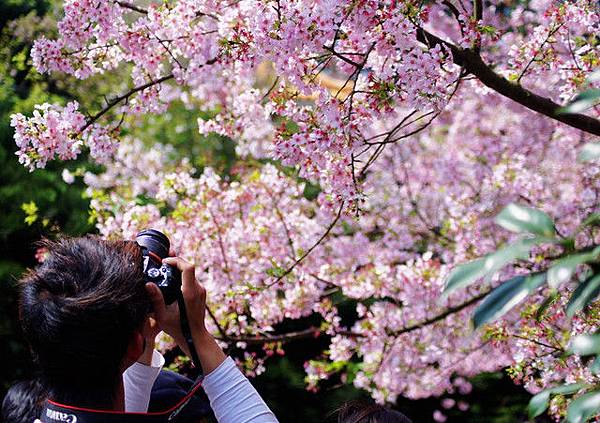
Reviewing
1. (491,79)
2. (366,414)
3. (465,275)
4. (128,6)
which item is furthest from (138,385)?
(128,6)

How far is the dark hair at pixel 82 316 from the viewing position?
1.25 m

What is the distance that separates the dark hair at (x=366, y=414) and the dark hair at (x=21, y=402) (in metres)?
0.82

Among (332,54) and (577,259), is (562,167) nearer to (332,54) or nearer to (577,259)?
(332,54)

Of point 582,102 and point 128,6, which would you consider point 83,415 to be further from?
point 128,6

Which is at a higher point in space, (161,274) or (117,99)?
(117,99)

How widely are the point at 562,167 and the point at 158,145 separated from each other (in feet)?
14.8

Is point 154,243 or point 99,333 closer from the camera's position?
point 99,333

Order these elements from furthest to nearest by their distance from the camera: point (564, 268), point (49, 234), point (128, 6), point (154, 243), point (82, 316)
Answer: point (49, 234)
point (128, 6)
point (154, 243)
point (82, 316)
point (564, 268)

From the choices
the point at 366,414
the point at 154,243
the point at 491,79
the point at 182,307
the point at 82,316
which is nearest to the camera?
the point at 82,316

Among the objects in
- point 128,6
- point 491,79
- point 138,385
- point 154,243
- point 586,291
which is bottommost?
point 586,291

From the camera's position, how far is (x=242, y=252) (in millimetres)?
3686

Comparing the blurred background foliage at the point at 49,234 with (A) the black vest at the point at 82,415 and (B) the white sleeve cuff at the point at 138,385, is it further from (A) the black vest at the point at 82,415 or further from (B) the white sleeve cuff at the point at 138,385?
(A) the black vest at the point at 82,415

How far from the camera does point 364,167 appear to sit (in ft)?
7.77

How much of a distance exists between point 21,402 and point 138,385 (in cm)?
81
